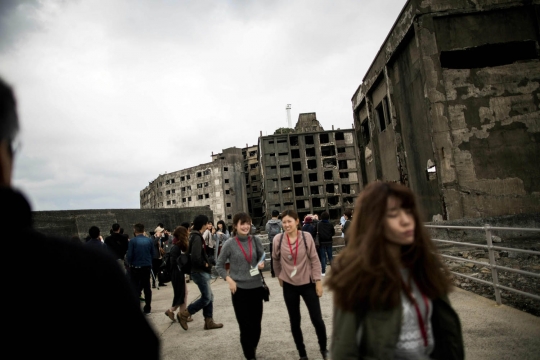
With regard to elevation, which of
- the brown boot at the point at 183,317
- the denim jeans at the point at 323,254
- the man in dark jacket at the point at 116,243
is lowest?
the brown boot at the point at 183,317

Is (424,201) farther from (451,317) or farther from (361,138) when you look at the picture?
(451,317)

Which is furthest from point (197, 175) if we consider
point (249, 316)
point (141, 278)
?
point (249, 316)

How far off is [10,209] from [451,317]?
206 cm

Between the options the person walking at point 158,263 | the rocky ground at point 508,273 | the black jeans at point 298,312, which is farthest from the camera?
the person walking at point 158,263

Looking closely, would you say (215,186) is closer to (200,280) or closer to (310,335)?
(200,280)

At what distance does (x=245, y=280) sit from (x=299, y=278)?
716mm

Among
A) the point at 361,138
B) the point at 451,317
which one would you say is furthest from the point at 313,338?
the point at 361,138

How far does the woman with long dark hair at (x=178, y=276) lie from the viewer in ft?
21.3

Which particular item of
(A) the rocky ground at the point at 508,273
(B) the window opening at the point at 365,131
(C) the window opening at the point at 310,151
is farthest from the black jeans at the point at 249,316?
(C) the window opening at the point at 310,151

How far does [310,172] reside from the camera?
203 ft

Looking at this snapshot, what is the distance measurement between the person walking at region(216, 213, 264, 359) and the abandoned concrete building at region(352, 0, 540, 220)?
794 cm

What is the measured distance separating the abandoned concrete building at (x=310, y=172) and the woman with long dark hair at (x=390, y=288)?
57.4m

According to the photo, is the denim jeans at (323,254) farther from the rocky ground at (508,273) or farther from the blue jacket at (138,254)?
the blue jacket at (138,254)

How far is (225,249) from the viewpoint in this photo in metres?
4.67
